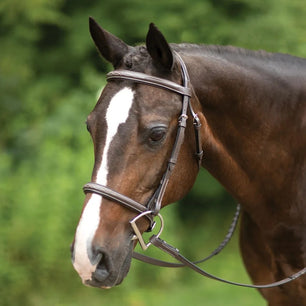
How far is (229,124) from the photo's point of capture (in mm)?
2955

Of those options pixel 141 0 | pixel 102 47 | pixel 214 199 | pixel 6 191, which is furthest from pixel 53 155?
pixel 102 47

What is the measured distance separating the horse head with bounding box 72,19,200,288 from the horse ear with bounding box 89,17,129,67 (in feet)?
0.28

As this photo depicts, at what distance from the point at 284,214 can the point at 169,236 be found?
3.78 meters

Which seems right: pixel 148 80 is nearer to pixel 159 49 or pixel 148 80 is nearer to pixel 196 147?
pixel 159 49

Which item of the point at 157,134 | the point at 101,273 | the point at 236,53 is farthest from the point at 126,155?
the point at 236,53

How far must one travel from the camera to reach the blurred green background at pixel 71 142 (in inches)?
221

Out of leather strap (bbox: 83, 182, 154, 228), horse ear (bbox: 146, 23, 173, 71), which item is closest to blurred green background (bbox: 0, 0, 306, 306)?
leather strap (bbox: 83, 182, 154, 228)

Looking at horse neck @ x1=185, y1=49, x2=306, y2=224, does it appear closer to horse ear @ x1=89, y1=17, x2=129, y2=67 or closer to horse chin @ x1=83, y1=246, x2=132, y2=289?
horse ear @ x1=89, y1=17, x2=129, y2=67

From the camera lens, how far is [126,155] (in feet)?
8.29

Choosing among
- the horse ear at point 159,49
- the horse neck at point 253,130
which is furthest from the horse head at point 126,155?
the horse neck at point 253,130

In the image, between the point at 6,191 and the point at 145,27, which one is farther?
the point at 145,27

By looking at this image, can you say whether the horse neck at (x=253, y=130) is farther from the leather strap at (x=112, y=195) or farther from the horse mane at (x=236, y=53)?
the leather strap at (x=112, y=195)

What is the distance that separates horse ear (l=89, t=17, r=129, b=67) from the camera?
2.81m

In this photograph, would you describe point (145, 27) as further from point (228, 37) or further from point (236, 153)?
point (236, 153)
